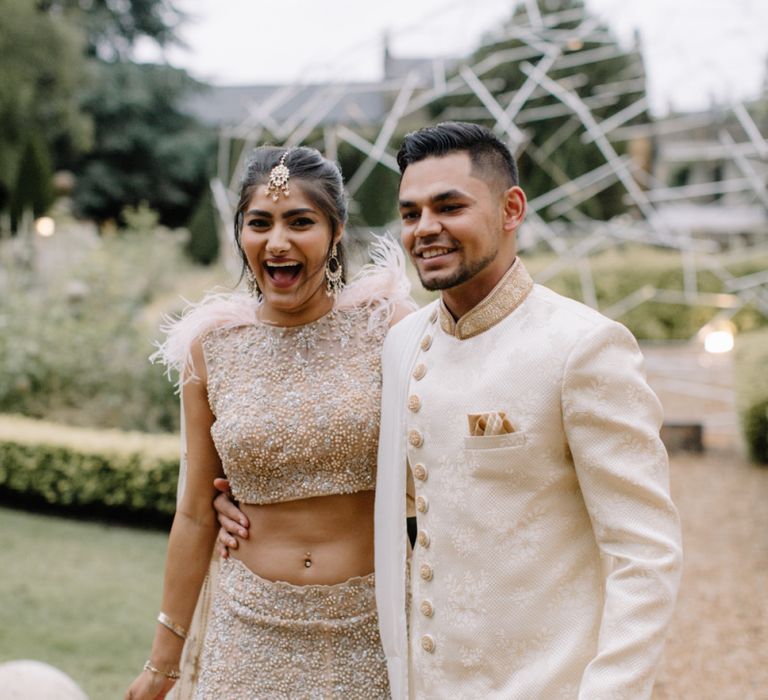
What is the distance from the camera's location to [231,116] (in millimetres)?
41094

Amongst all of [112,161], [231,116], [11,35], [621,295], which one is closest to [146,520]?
[621,295]

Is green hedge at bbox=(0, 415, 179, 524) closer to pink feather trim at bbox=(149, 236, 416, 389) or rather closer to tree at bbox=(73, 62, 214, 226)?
pink feather trim at bbox=(149, 236, 416, 389)

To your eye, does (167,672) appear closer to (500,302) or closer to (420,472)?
(420,472)

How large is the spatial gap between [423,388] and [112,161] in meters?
26.7

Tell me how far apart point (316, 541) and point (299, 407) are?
0.36m

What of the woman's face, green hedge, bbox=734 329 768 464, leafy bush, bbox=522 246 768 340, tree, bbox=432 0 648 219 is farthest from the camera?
tree, bbox=432 0 648 219

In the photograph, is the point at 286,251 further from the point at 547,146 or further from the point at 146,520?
the point at 547,146

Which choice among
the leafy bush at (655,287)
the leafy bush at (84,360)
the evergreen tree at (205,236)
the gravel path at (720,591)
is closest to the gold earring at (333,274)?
the gravel path at (720,591)

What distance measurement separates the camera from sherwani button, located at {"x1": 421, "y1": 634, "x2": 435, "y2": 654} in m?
1.96

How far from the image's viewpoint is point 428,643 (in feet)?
6.44

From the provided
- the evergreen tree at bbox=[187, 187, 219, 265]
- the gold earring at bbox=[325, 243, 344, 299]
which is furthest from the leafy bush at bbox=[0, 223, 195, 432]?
the evergreen tree at bbox=[187, 187, 219, 265]

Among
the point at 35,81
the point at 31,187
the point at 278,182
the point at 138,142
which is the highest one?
the point at 35,81

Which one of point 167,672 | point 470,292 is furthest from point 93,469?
point 470,292

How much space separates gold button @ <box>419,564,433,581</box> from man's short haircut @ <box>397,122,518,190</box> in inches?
33.0
